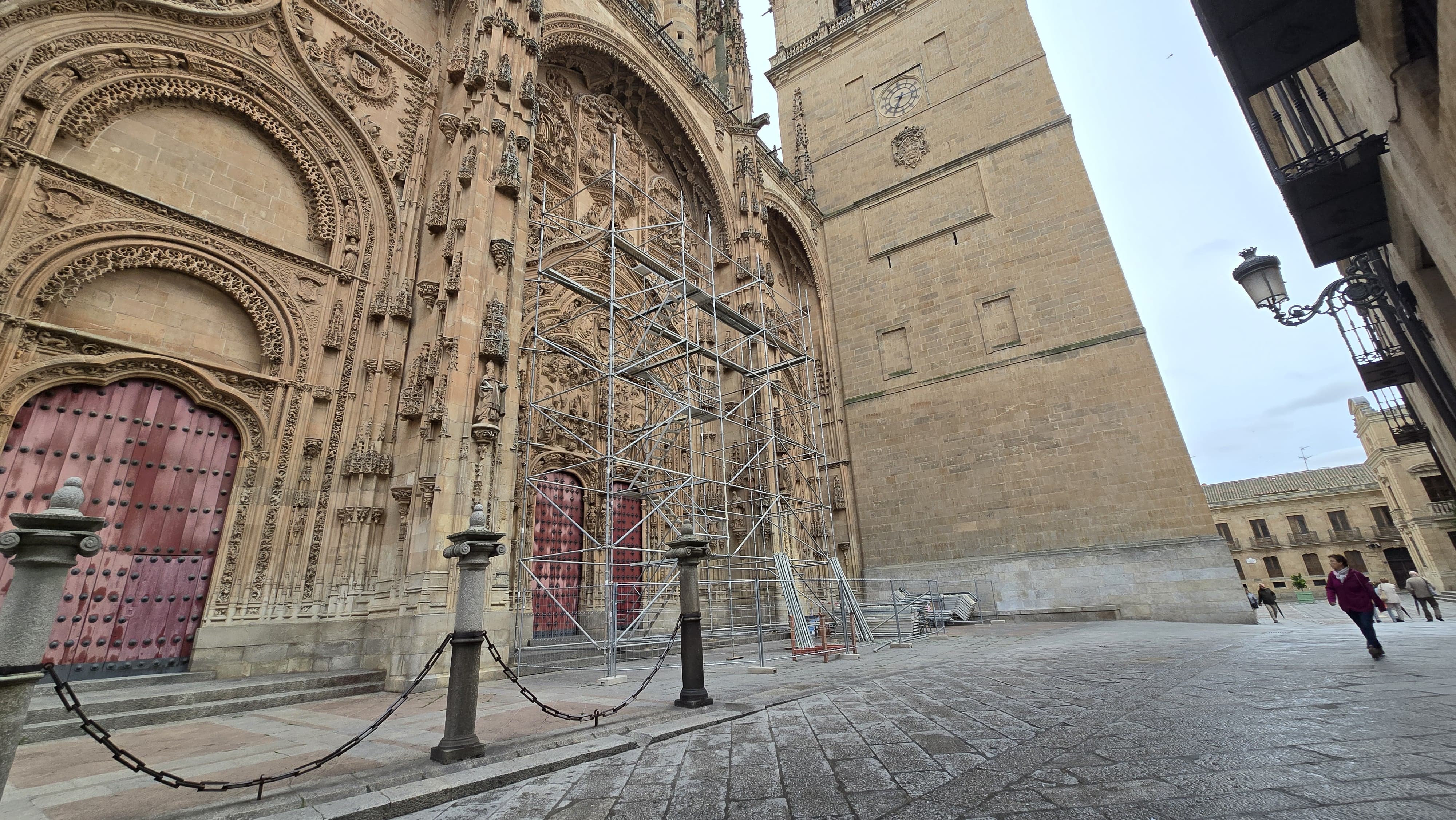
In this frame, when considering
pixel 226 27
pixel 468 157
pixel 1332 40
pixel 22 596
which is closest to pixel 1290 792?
pixel 22 596

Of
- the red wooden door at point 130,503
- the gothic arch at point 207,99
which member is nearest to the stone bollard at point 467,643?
the red wooden door at point 130,503

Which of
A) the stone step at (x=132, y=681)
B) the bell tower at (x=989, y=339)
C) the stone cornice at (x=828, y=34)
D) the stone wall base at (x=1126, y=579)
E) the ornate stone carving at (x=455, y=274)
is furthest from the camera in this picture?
the stone cornice at (x=828, y=34)

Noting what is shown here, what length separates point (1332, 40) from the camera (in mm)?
5047

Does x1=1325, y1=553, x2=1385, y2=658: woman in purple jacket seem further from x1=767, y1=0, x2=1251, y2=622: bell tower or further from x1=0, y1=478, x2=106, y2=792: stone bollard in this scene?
x1=0, y1=478, x2=106, y2=792: stone bollard

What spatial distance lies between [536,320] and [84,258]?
526 cm

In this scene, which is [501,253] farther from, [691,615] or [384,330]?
[691,615]

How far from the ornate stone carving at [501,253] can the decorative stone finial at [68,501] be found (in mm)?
6616

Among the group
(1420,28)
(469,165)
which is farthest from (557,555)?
(1420,28)

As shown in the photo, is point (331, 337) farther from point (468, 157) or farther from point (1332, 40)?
point (1332, 40)

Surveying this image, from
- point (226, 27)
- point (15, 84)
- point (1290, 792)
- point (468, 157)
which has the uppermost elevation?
point (226, 27)

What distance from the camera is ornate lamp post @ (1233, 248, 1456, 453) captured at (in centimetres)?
544

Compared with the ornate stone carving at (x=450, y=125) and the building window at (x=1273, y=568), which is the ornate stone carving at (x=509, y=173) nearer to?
the ornate stone carving at (x=450, y=125)

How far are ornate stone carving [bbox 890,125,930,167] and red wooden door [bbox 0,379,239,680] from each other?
20443 millimetres

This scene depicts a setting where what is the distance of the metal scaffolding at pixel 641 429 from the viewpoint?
1015 centimetres
